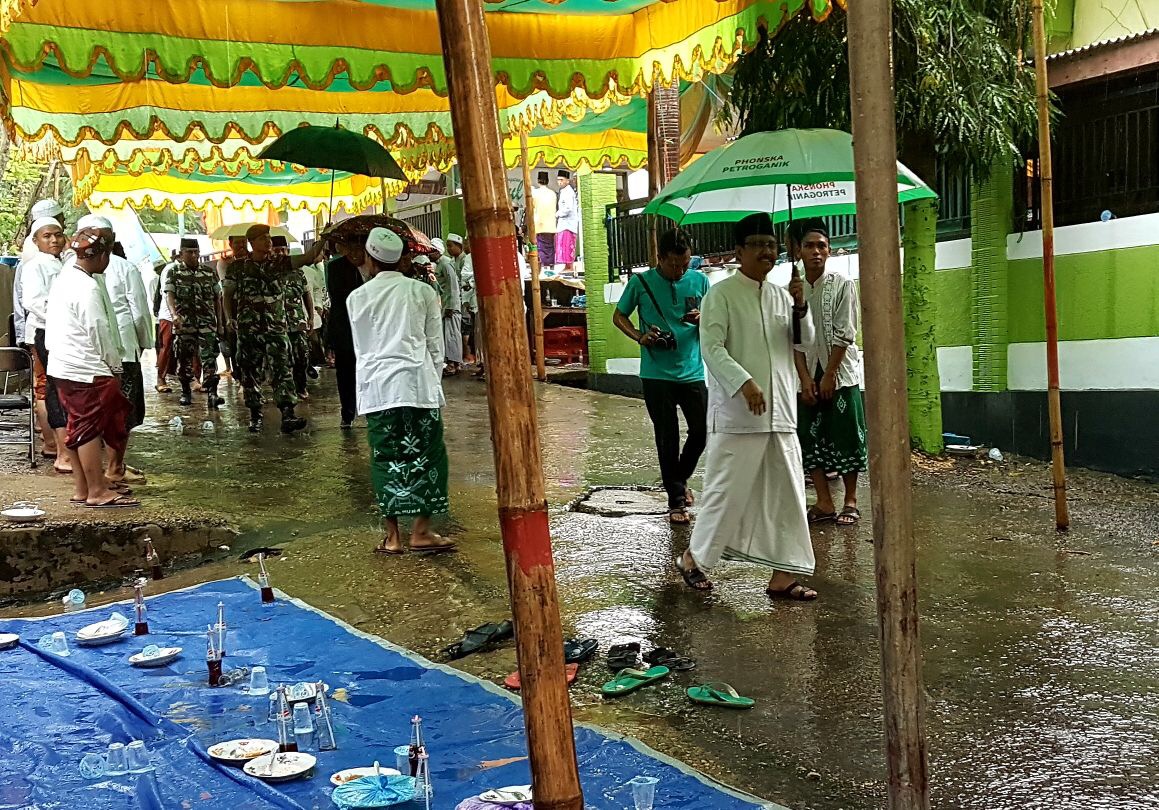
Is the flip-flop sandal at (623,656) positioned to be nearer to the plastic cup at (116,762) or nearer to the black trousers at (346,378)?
the plastic cup at (116,762)

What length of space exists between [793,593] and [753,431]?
866 mm

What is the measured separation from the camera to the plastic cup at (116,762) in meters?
3.27

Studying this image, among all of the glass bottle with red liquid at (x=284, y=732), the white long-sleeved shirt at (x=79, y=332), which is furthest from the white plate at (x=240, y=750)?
the white long-sleeved shirt at (x=79, y=332)

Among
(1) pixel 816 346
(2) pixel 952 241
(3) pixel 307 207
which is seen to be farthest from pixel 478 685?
(3) pixel 307 207

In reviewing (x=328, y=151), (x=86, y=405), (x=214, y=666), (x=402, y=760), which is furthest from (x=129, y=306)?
(x=402, y=760)

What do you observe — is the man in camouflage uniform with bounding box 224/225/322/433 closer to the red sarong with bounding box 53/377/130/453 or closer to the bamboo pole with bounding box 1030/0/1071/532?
the red sarong with bounding box 53/377/130/453

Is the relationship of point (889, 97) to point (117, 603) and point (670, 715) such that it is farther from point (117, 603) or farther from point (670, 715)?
point (117, 603)

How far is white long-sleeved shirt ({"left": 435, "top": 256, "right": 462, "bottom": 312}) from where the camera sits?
14.7 m

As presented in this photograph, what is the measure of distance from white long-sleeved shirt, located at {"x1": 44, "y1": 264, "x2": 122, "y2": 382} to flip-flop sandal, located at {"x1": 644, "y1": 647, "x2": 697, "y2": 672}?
4.54 meters

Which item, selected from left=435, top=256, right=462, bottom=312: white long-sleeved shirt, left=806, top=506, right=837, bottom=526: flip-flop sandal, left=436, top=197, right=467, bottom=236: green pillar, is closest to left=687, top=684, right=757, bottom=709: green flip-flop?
left=806, top=506, right=837, bottom=526: flip-flop sandal

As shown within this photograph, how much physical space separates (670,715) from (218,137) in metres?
7.90

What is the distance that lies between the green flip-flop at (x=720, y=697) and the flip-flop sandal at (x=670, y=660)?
0.28 meters

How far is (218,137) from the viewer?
9.61m

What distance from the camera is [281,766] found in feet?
10.6
